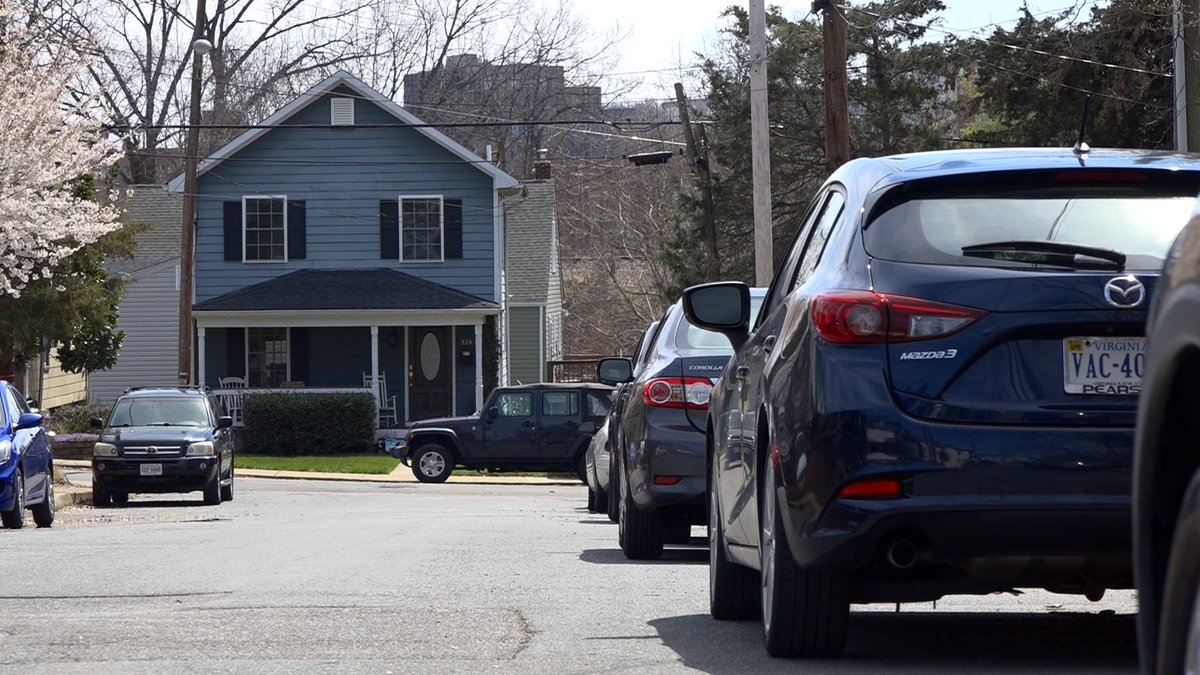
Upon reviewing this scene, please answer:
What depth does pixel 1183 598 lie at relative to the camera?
2.68 m

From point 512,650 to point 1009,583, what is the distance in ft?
6.64

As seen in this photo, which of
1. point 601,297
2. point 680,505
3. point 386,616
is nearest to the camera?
point 386,616

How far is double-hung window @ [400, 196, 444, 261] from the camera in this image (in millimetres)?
38688

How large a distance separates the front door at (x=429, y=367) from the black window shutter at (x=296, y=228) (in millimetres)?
3174

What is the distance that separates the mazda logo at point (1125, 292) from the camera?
5297mm

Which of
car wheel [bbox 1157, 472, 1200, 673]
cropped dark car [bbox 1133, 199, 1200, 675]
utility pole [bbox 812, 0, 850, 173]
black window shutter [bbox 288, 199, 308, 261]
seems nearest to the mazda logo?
cropped dark car [bbox 1133, 199, 1200, 675]

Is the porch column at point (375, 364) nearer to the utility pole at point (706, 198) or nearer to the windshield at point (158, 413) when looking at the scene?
the utility pole at point (706, 198)

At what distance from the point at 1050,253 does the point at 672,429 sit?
4850mm

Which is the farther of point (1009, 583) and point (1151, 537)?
point (1009, 583)

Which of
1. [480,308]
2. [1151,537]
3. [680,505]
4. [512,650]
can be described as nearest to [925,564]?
[512,650]

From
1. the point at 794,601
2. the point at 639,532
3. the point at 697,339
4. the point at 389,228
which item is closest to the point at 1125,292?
the point at 794,601

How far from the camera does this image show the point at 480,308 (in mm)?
37500

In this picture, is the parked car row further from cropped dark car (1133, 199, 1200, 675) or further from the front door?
the front door

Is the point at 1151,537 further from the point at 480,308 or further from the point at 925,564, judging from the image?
the point at 480,308
